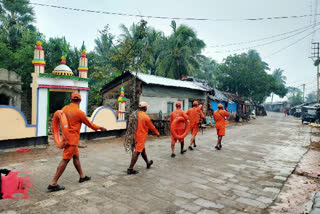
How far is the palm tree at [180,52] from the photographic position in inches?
1022

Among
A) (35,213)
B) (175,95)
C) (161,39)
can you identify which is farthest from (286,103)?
(35,213)

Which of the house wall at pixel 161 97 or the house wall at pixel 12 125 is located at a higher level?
the house wall at pixel 161 97

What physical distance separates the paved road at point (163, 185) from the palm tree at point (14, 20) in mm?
21574

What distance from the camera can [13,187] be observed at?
3908mm

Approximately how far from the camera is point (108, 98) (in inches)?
602

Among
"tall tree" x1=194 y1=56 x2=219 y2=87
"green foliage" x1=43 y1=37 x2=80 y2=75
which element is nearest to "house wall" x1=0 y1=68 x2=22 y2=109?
"green foliage" x1=43 y1=37 x2=80 y2=75

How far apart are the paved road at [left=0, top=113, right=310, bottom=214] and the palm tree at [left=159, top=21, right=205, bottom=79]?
64.1 ft

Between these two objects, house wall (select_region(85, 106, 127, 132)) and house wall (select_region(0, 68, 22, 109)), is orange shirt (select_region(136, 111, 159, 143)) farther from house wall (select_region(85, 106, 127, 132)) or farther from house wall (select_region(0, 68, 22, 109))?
house wall (select_region(0, 68, 22, 109))

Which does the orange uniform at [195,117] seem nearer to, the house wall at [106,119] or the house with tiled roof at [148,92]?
the house wall at [106,119]

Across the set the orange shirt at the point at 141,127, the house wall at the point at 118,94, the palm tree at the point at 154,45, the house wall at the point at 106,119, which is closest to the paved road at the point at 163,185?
the orange shirt at the point at 141,127

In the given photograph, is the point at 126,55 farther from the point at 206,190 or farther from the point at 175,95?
the point at 206,190

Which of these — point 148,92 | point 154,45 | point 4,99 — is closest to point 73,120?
point 148,92

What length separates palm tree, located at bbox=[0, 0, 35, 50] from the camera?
912 inches

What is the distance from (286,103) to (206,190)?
70.4 m
